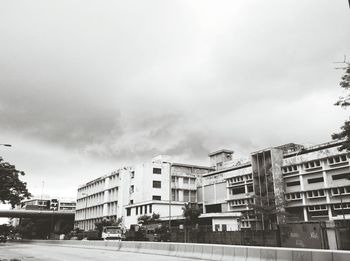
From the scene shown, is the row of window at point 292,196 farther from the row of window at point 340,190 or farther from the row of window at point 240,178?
the row of window at point 240,178

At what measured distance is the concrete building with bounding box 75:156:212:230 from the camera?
80.5 meters

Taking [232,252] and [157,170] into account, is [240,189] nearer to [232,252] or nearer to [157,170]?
[157,170]

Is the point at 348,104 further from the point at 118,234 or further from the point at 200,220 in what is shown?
the point at 200,220

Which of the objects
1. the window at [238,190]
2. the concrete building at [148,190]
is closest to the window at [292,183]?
the window at [238,190]

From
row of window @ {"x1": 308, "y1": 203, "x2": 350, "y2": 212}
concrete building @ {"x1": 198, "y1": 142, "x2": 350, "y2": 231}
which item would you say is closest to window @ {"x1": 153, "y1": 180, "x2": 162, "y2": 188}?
concrete building @ {"x1": 198, "y1": 142, "x2": 350, "y2": 231}

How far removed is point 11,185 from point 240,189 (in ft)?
144

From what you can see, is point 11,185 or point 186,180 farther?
point 186,180

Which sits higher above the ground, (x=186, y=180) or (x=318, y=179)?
(x=186, y=180)

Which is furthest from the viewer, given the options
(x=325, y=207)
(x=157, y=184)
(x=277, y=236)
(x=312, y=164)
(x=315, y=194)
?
(x=157, y=184)

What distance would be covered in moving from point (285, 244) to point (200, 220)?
4188cm

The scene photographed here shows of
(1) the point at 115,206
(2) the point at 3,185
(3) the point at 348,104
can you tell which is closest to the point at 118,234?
(2) the point at 3,185

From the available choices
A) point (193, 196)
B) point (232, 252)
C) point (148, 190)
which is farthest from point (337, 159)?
point (232, 252)

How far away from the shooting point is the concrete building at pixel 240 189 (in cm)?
5781

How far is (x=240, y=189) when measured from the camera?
240ft
